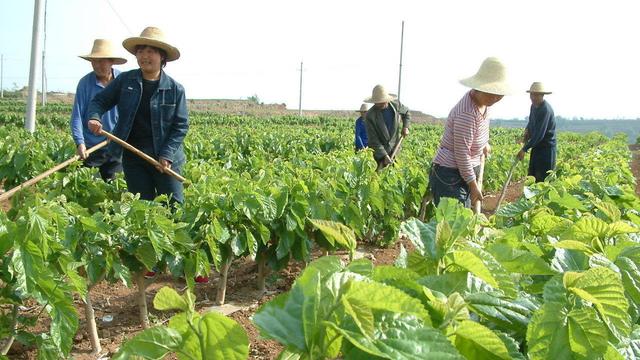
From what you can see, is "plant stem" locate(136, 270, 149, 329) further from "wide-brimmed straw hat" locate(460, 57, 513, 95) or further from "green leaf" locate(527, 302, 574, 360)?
"green leaf" locate(527, 302, 574, 360)

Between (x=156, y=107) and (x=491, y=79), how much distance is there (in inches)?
103

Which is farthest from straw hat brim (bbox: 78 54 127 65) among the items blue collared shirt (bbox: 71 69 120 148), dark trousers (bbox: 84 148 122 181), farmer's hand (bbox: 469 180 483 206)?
farmer's hand (bbox: 469 180 483 206)

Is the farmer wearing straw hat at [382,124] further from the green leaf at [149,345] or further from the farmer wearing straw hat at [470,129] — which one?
the green leaf at [149,345]

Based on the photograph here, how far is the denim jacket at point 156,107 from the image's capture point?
4.57 metres

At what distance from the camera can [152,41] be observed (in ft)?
14.9

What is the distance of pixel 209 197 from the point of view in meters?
4.11

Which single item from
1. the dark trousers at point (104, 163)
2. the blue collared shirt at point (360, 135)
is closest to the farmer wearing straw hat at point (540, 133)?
the blue collared shirt at point (360, 135)

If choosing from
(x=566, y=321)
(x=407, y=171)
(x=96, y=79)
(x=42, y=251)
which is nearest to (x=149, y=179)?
(x=96, y=79)

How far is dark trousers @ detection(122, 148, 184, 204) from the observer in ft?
15.8

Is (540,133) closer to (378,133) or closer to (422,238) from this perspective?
(378,133)

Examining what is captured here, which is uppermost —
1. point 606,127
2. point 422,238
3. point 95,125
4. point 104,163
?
point 95,125

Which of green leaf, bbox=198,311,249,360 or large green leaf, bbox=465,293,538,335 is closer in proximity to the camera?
green leaf, bbox=198,311,249,360

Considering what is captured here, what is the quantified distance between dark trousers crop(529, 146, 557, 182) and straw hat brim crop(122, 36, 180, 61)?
4.84 metres

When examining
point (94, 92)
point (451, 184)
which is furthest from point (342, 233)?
point (94, 92)
